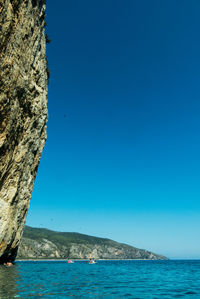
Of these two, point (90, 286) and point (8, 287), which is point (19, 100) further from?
point (90, 286)

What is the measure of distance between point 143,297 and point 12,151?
927 inches

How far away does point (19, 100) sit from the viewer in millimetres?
Result: 31141

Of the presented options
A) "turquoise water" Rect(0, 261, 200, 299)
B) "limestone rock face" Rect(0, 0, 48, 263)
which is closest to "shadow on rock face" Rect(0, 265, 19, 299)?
"turquoise water" Rect(0, 261, 200, 299)

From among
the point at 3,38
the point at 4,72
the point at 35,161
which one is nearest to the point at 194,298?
the point at 4,72

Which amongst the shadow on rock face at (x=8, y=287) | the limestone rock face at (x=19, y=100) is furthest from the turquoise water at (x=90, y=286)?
the limestone rock face at (x=19, y=100)

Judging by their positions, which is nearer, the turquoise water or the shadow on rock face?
the shadow on rock face

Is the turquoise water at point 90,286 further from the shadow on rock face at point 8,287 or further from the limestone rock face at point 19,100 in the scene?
the limestone rock face at point 19,100

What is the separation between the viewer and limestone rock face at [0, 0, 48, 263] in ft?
77.5

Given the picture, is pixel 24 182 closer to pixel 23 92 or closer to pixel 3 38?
pixel 23 92

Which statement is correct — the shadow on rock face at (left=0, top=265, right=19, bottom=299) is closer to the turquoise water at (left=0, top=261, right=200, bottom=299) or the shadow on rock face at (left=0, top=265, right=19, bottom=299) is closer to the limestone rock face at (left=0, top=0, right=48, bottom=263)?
the turquoise water at (left=0, top=261, right=200, bottom=299)

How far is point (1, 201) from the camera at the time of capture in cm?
3650

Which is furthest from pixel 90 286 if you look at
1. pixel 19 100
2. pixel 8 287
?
pixel 19 100

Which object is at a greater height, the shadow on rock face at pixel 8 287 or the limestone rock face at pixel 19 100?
Answer: the limestone rock face at pixel 19 100

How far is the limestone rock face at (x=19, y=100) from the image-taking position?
23625 millimetres
